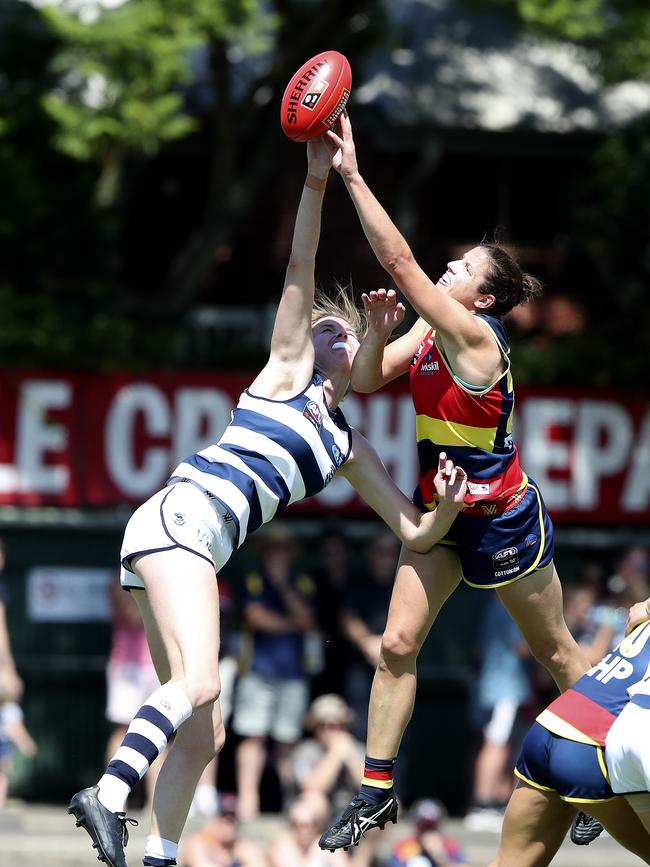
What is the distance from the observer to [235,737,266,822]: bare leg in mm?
10062

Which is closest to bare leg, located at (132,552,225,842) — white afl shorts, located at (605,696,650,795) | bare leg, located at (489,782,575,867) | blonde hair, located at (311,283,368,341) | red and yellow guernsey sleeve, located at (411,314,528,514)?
red and yellow guernsey sleeve, located at (411,314,528,514)

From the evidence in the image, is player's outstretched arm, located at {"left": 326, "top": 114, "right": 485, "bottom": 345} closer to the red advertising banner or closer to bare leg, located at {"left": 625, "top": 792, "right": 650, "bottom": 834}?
bare leg, located at {"left": 625, "top": 792, "right": 650, "bottom": 834}

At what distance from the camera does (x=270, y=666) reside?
33.3ft

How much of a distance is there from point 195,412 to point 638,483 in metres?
3.71

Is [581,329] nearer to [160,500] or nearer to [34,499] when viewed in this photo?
[34,499]

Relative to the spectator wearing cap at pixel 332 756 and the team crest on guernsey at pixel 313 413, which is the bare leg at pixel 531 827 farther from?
the spectator wearing cap at pixel 332 756

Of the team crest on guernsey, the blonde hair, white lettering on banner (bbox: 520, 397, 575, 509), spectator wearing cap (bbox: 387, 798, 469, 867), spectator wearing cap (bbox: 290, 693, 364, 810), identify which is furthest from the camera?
white lettering on banner (bbox: 520, 397, 575, 509)

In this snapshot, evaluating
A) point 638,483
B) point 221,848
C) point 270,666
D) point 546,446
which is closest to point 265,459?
point 221,848

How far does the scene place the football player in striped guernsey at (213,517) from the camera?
16.8 feet

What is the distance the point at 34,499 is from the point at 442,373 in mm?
6773

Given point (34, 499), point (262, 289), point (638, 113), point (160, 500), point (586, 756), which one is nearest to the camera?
point (586, 756)

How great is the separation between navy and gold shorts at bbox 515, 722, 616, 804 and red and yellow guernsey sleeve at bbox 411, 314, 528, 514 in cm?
94

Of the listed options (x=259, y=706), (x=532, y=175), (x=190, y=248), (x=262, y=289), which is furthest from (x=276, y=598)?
(x=532, y=175)

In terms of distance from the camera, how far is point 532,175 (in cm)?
1686
